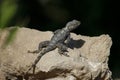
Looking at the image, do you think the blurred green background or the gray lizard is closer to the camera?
the gray lizard

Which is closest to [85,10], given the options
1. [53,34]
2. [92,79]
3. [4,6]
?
[53,34]

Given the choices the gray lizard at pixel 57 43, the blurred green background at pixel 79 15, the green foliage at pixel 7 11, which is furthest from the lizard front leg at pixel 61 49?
the blurred green background at pixel 79 15

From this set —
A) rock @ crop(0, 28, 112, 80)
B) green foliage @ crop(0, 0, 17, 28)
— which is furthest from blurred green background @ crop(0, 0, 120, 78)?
green foliage @ crop(0, 0, 17, 28)

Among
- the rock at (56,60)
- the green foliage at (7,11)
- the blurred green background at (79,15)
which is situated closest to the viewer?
the green foliage at (7,11)

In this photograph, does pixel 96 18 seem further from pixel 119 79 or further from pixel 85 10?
pixel 119 79

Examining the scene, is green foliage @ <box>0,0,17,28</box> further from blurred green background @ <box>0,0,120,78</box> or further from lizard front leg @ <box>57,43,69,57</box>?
blurred green background @ <box>0,0,120,78</box>

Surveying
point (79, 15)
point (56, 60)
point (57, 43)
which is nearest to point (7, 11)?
point (56, 60)

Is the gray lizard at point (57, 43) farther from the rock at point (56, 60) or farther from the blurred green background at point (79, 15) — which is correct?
the blurred green background at point (79, 15)

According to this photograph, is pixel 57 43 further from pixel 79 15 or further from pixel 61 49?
pixel 79 15

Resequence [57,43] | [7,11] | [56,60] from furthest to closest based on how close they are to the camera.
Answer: [57,43], [56,60], [7,11]
